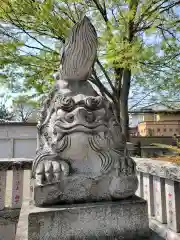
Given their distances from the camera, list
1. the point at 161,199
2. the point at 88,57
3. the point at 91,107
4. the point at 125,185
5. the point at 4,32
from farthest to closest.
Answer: the point at 4,32 → the point at 161,199 → the point at 88,57 → the point at 91,107 → the point at 125,185

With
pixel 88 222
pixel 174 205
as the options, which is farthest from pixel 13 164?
pixel 174 205

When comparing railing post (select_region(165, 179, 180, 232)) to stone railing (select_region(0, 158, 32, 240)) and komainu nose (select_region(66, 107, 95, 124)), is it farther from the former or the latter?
stone railing (select_region(0, 158, 32, 240))

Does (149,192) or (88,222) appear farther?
(149,192)

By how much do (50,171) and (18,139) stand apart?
8.81 m

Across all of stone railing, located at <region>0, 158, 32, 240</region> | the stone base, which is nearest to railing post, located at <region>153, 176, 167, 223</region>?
the stone base

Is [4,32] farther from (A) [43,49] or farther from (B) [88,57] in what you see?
(B) [88,57]

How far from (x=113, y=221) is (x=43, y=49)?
18.9 ft

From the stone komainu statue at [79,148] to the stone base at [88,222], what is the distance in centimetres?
9

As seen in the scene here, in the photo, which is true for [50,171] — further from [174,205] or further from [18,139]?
[18,139]

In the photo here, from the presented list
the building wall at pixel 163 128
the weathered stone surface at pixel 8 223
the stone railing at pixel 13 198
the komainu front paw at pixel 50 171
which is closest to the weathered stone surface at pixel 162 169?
the komainu front paw at pixel 50 171

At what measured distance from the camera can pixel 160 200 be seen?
226 cm

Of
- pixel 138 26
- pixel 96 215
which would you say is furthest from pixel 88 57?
pixel 138 26

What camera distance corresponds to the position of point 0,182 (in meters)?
2.73

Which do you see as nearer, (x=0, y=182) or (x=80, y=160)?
(x=80, y=160)
